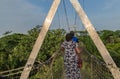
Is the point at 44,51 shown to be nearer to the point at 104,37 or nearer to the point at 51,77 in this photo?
the point at 51,77

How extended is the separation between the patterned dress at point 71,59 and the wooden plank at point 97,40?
76cm

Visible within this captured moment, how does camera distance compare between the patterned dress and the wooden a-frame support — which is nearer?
the patterned dress

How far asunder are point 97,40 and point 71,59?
1007 mm

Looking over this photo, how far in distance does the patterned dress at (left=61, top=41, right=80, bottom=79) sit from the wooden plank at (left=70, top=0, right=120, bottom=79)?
763 mm

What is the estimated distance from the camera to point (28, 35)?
16109 mm

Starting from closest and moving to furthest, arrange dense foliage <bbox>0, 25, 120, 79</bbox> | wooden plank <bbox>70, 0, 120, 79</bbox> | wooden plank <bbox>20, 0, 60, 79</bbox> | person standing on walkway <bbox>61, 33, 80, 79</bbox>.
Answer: person standing on walkway <bbox>61, 33, 80, 79</bbox> < wooden plank <bbox>70, 0, 120, 79</bbox> < wooden plank <bbox>20, 0, 60, 79</bbox> < dense foliage <bbox>0, 25, 120, 79</bbox>

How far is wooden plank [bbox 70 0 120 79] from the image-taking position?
21.8 ft

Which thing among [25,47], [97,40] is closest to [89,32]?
[97,40]

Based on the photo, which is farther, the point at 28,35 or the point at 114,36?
the point at 114,36

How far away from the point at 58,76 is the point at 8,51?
7.84m

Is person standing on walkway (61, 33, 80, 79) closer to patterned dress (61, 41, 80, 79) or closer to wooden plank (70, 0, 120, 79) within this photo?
patterned dress (61, 41, 80, 79)

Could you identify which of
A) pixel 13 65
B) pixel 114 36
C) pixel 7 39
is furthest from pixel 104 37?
pixel 13 65

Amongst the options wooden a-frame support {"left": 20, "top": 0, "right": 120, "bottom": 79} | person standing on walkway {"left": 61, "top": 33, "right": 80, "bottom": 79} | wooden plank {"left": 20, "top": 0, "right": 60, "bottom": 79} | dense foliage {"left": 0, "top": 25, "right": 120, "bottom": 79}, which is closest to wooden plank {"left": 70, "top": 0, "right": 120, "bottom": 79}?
wooden a-frame support {"left": 20, "top": 0, "right": 120, "bottom": 79}

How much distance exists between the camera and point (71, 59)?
6.03 meters
